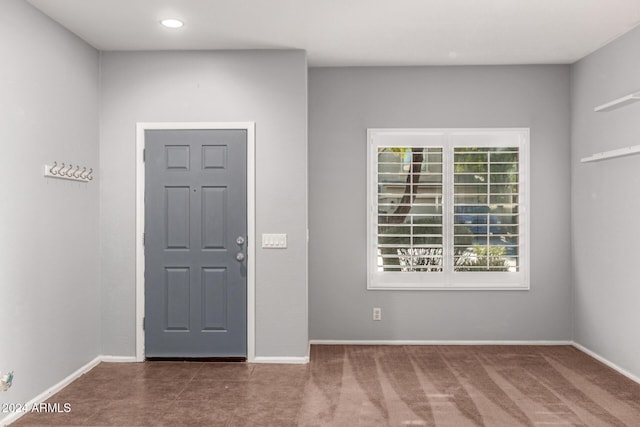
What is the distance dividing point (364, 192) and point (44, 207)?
2.80 m

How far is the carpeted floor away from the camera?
3275 millimetres

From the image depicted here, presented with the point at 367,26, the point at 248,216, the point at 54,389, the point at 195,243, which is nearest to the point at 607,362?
the point at 248,216

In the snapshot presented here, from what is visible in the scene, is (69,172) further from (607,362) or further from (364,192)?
(607,362)

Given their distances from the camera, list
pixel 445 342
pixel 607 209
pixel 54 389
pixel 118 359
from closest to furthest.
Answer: pixel 54 389
pixel 607 209
pixel 118 359
pixel 445 342

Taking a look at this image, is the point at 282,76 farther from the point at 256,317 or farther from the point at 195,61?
the point at 256,317

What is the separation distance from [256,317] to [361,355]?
3.38 feet

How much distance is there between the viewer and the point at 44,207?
3.62 m

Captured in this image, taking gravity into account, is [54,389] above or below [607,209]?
below

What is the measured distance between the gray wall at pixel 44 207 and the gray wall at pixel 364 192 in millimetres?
2039

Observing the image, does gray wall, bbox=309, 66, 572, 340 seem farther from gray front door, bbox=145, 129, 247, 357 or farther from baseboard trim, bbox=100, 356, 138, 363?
baseboard trim, bbox=100, 356, 138, 363

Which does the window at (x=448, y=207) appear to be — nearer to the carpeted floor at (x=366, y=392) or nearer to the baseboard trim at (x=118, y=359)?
the carpeted floor at (x=366, y=392)

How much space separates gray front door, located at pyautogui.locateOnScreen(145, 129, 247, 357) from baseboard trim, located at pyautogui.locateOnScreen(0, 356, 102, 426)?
460 mm

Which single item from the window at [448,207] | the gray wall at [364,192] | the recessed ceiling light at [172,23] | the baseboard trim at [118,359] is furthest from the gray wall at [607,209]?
the baseboard trim at [118,359]

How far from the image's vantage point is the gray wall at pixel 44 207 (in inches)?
128
